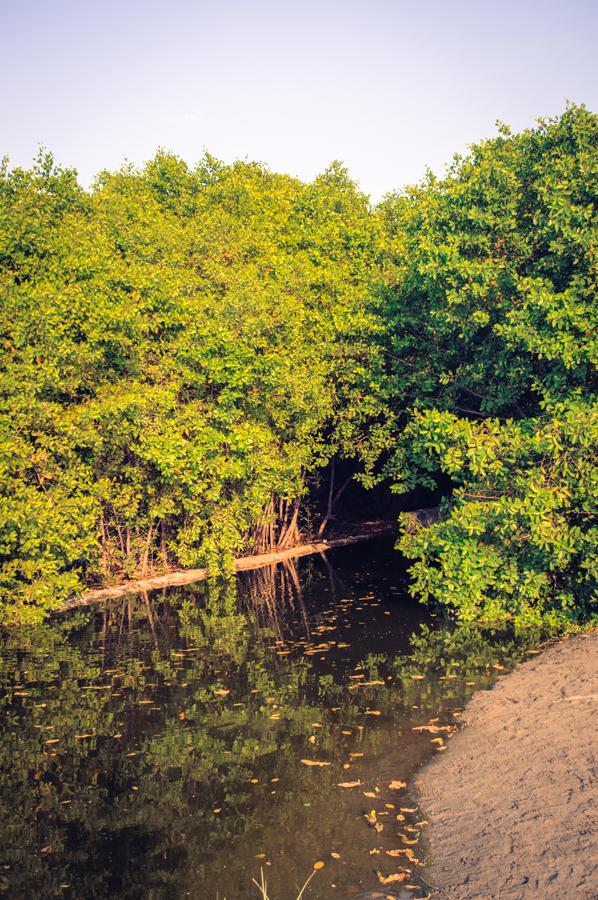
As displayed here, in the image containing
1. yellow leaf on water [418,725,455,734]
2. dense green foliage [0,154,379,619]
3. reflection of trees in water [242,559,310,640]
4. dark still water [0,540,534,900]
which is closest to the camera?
dark still water [0,540,534,900]

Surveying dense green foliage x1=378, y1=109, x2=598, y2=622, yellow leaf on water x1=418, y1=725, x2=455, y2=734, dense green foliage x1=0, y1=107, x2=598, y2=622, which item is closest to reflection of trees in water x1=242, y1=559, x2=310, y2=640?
dense green foliage x1=0, y1=107, x2=598, y2=622

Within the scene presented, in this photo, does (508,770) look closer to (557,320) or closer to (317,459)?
(557,320)

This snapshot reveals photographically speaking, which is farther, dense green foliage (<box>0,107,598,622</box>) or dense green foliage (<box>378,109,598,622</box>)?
dense green foliage (<box>0,107,598,622</box>)

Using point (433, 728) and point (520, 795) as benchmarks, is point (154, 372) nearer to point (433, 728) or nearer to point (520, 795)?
point (433, 728)

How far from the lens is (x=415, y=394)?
2366 centimetres

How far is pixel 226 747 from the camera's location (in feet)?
37.6

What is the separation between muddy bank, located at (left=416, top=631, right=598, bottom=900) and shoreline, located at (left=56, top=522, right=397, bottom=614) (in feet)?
46.4

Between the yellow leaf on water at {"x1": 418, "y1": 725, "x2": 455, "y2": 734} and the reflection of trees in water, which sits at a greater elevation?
the yellow leaf on water at {"x1": 418, "y1": 725, "x2": 455, "y2": 734}

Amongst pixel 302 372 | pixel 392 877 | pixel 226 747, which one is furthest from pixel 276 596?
pixel 392 877

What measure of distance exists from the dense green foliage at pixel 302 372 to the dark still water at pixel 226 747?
2.85 metres

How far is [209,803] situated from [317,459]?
19578mm

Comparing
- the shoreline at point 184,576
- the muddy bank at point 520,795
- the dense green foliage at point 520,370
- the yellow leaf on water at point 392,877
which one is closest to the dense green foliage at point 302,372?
the dense green foliage at point 520,370

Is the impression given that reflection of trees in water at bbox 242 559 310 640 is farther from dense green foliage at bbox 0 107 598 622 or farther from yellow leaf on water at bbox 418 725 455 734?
yellow leaf on water at bbox 418 725 455 734

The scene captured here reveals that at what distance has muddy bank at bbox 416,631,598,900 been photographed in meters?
7.27
